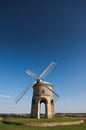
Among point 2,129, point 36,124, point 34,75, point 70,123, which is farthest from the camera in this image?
point 34,75

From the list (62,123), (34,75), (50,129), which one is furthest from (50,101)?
(50,129)

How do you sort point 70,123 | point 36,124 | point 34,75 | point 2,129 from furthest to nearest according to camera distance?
point 34,75 → point 70,123 → point 36,124 → point 2,129

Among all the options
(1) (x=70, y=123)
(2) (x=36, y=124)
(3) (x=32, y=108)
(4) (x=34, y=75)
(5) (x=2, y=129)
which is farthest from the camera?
(4) (x=34, y=75)

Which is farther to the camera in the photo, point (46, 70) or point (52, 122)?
point (46, 70)

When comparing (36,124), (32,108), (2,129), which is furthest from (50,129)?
(32,108)

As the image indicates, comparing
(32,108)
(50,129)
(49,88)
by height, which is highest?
(49,88)

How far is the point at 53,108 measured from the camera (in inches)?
1614

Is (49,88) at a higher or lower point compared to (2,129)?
higher

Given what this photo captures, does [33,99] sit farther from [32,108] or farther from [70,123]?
[70,123]

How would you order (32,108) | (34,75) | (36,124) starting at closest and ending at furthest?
(36,124) < (32,108) < (34,75)

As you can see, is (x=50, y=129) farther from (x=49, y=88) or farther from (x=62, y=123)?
(x=49, y=88)

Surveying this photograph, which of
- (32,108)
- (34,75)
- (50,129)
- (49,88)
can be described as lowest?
(50,129)

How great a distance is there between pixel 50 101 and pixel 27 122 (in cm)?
1167

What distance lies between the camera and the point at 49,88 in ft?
133
